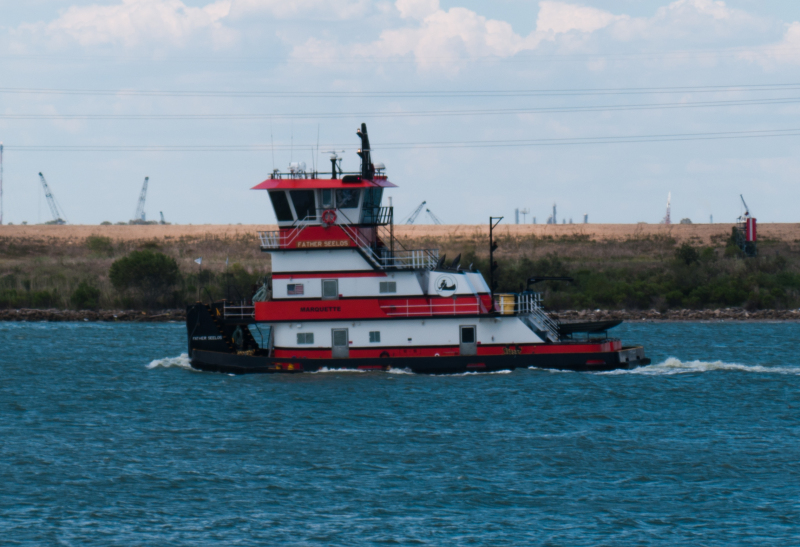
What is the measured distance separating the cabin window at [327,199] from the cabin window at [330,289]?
255cm

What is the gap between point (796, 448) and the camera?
23047 millimetres

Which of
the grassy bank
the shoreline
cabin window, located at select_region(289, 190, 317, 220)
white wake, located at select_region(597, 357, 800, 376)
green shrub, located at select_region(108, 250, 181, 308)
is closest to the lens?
cabin window, located at select_region(289, 190, 317, 220)

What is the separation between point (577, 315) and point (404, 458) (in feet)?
124

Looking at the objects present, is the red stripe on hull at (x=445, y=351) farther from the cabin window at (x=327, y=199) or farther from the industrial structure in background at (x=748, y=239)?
the industrial structure in background at (x=748, y=239)

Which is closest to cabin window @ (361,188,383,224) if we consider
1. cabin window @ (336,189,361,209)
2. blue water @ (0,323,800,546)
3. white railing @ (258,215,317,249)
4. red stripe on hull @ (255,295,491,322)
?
cabin window @ (336,189,361,209)

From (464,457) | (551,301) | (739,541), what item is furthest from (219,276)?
(739,541)

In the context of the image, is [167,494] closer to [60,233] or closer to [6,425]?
[6,425]

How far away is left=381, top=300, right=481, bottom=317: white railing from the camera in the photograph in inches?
1240

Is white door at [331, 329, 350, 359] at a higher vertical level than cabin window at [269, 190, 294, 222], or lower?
lower

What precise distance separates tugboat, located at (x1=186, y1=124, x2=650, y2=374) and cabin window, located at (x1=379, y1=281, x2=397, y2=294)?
33mm

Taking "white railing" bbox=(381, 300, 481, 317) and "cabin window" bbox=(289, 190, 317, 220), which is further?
"cabin window" bbox=(289, 190, 317, 220)

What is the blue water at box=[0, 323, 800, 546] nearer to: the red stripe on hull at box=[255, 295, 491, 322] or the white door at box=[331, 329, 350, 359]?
the white door at box=[331, 329, 350, 359]

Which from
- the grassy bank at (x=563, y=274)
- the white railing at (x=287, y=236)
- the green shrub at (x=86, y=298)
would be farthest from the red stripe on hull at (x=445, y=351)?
the green shrub at (x=86, y=298)

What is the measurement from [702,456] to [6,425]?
18.7 m
